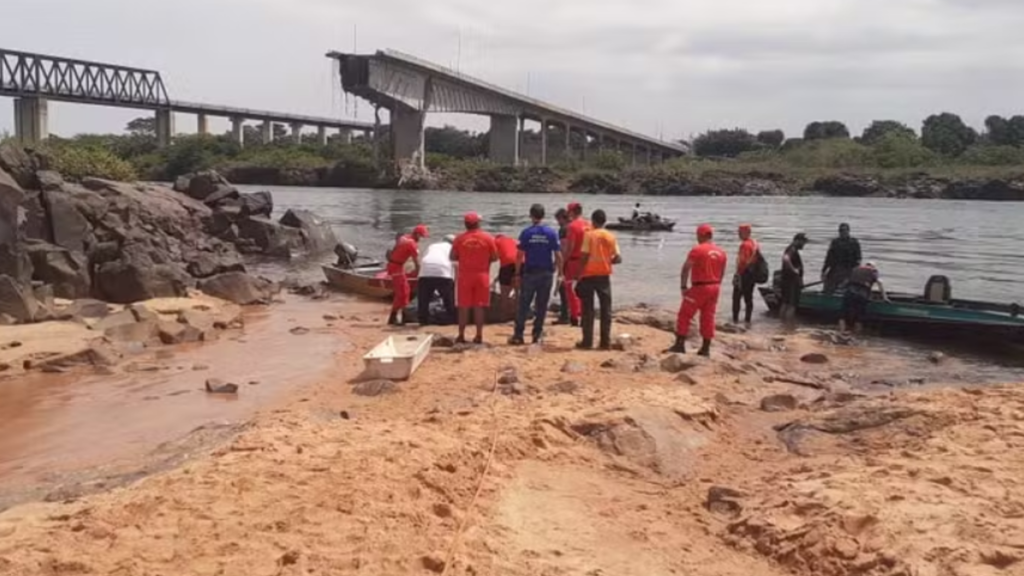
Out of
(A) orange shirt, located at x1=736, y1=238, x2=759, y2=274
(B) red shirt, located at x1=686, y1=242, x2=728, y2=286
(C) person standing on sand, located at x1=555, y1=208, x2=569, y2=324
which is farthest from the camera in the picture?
(A) orange shirt, located at x1=736, y1=238, x2=759, y2=274

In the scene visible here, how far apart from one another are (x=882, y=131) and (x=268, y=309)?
13509cm

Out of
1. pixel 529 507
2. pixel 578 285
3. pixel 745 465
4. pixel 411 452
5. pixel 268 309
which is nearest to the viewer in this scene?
pixel 529 507

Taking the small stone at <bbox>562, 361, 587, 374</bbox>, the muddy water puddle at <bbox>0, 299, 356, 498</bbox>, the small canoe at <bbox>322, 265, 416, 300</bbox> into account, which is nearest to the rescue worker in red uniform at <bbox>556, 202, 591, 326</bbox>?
the small stone at <bbox>562, 361, 587, 374</bbox>

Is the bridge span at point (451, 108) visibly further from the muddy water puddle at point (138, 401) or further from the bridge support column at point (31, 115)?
the muddy water puddle at point (138, 401)

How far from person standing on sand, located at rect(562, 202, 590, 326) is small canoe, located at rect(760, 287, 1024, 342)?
5949 millimetres

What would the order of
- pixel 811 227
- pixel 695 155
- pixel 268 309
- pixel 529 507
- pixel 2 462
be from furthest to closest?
pixel 695 155 → pixel 811 227 → pixel 268 309 → pixel 2 462 → pixel 529 507

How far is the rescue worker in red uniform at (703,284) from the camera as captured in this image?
41.5 ft

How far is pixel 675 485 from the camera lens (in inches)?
295

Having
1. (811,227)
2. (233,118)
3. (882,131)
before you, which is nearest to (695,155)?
(882,131)

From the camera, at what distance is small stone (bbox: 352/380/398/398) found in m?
10.6

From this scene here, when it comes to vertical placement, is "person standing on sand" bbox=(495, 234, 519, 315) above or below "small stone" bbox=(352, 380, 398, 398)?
above

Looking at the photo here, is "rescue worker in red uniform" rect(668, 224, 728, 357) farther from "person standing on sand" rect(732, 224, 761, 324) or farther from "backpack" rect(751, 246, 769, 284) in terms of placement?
"backpack" rect(751, 246, 769, 284)

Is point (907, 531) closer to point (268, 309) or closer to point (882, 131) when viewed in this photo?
point (268, 309)

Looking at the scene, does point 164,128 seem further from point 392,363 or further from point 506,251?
point 392,363
